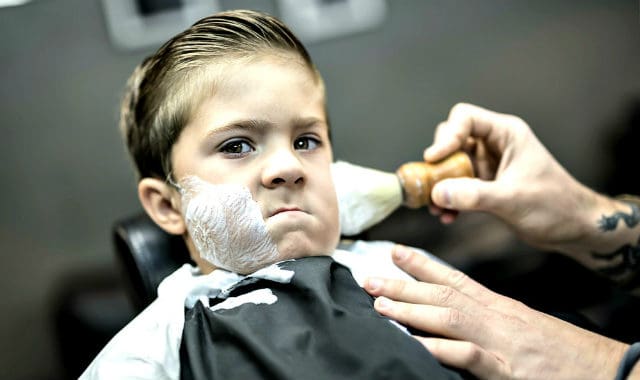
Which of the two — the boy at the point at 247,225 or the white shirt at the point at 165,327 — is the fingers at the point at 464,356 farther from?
the white shirt at the point at 165,327

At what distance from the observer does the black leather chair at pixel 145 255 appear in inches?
44.1

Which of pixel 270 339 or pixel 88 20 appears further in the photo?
pixel 88 20

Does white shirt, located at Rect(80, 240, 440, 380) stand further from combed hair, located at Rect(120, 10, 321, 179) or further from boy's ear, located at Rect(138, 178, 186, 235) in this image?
combed hair, located at Rect(120, 10, 321, 179)

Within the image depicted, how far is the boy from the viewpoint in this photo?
2.66 feet

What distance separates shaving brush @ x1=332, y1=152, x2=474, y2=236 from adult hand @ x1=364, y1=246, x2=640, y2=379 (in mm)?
200

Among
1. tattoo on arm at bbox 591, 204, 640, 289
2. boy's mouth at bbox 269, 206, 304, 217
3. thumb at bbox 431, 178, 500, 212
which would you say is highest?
boy's mouth at bbox 269, 206, 304, 217

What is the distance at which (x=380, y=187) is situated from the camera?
1.08 metres

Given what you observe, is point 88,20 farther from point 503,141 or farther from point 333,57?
point 503,141

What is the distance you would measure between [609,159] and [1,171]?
181cm

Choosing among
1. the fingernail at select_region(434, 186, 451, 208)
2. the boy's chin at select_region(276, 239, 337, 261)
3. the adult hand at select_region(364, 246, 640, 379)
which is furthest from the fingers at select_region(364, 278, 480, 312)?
the fingernail at select_region(434, 186, 451, 208)

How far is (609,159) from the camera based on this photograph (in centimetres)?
186

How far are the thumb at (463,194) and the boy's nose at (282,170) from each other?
31 centimetres

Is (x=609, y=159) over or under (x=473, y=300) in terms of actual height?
under

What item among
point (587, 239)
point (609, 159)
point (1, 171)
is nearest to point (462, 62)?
point (609, 159)
